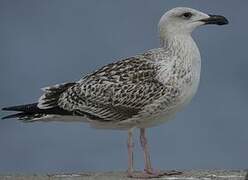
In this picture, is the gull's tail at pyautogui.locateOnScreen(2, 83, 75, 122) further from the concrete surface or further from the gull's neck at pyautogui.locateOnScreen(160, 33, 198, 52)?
the gull's neck at pyautogui.locateOnScreen(160, 33, 198, 52)

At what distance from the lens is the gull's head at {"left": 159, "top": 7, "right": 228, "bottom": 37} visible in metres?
13.8

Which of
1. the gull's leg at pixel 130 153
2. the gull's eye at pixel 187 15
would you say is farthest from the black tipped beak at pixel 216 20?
the gull's leg at pixel 130 153

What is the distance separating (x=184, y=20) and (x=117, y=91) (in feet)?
5.25

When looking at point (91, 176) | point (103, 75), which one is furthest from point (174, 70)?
point (91, 176)

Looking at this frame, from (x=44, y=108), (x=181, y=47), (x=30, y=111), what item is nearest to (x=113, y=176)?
(x=44, y=108)

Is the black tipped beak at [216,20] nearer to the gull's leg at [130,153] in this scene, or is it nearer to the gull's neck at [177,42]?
the gull's neck at [177,42]

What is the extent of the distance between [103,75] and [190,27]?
163cm

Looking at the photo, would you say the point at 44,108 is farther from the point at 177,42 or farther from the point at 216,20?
the point at 216,20

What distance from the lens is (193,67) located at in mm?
13555

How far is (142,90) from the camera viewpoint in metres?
13.5

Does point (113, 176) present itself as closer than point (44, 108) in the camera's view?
Yes

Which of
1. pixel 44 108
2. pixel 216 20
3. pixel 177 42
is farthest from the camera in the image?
pixel 44 108

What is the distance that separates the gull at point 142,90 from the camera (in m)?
13.3

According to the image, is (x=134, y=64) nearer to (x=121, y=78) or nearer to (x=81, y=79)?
(x=121, y=78)
